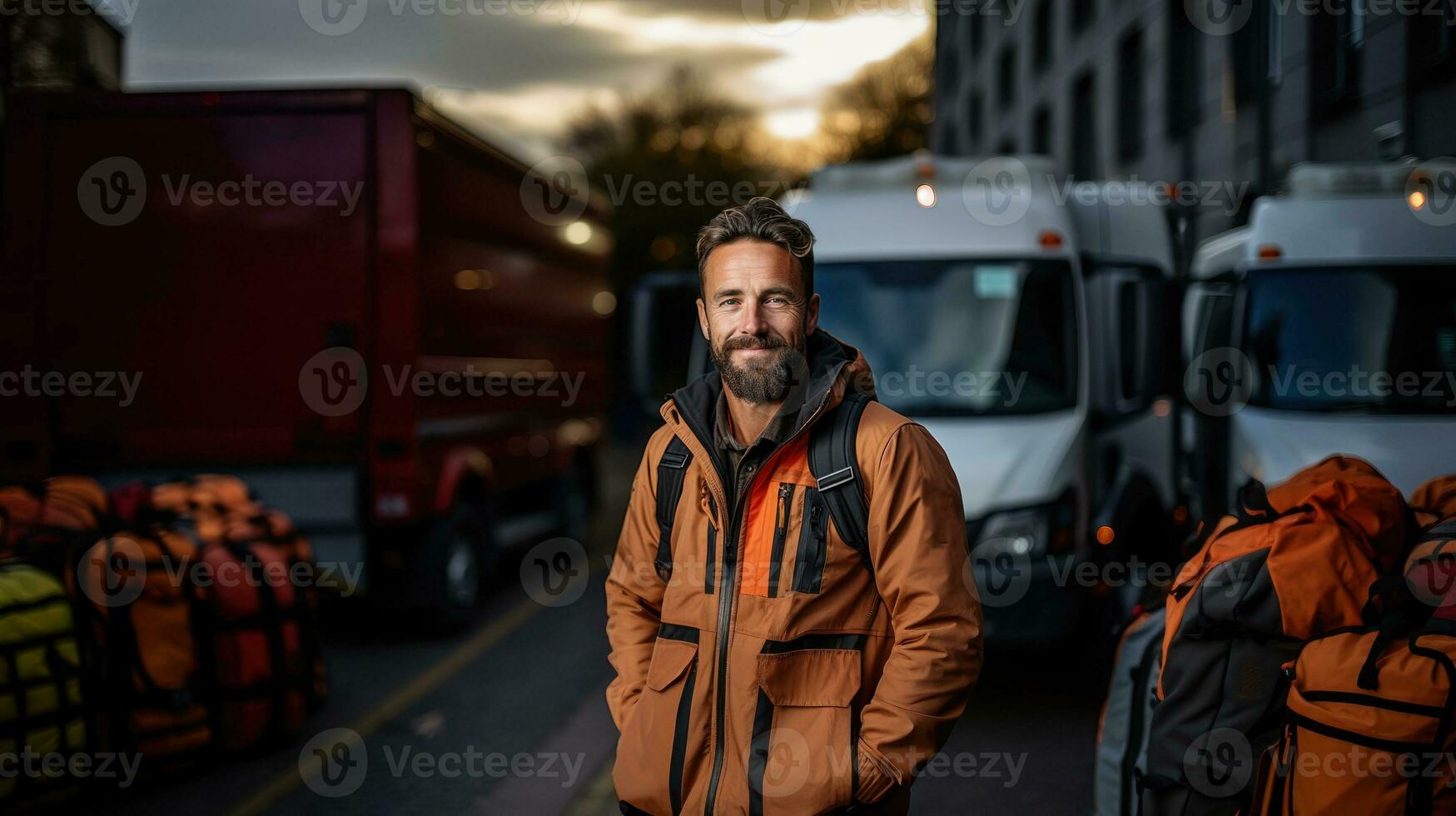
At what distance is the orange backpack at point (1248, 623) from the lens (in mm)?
3219

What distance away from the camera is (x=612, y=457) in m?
24.2

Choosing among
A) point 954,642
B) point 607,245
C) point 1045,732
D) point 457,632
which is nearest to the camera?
point 954,642

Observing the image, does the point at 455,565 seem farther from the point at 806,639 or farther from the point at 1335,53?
the point at 1335,53

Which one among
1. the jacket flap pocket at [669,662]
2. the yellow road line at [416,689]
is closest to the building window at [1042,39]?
the yellow road line at [416,689]

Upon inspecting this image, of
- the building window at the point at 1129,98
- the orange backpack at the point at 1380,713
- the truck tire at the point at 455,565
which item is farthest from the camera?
the building window at the point at 1129,98

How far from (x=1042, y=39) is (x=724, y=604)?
25934mm

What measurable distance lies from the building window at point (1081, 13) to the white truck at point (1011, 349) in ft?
52.9

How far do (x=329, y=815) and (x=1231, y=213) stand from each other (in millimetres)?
10965

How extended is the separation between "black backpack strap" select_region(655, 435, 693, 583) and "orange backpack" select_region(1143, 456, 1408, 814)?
162cm

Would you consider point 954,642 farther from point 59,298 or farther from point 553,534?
point 553,534

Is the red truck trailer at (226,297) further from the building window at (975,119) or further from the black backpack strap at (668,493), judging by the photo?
the building window at (975,119)

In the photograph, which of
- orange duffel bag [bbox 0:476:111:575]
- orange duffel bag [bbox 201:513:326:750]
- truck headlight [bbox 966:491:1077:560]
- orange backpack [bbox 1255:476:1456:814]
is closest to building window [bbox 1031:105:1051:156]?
→ truck headlight [bbox 966:491:1077:560]

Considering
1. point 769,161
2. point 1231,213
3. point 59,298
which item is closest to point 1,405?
point 59,298

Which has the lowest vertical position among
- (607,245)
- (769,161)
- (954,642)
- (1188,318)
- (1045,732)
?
(1045,732)
